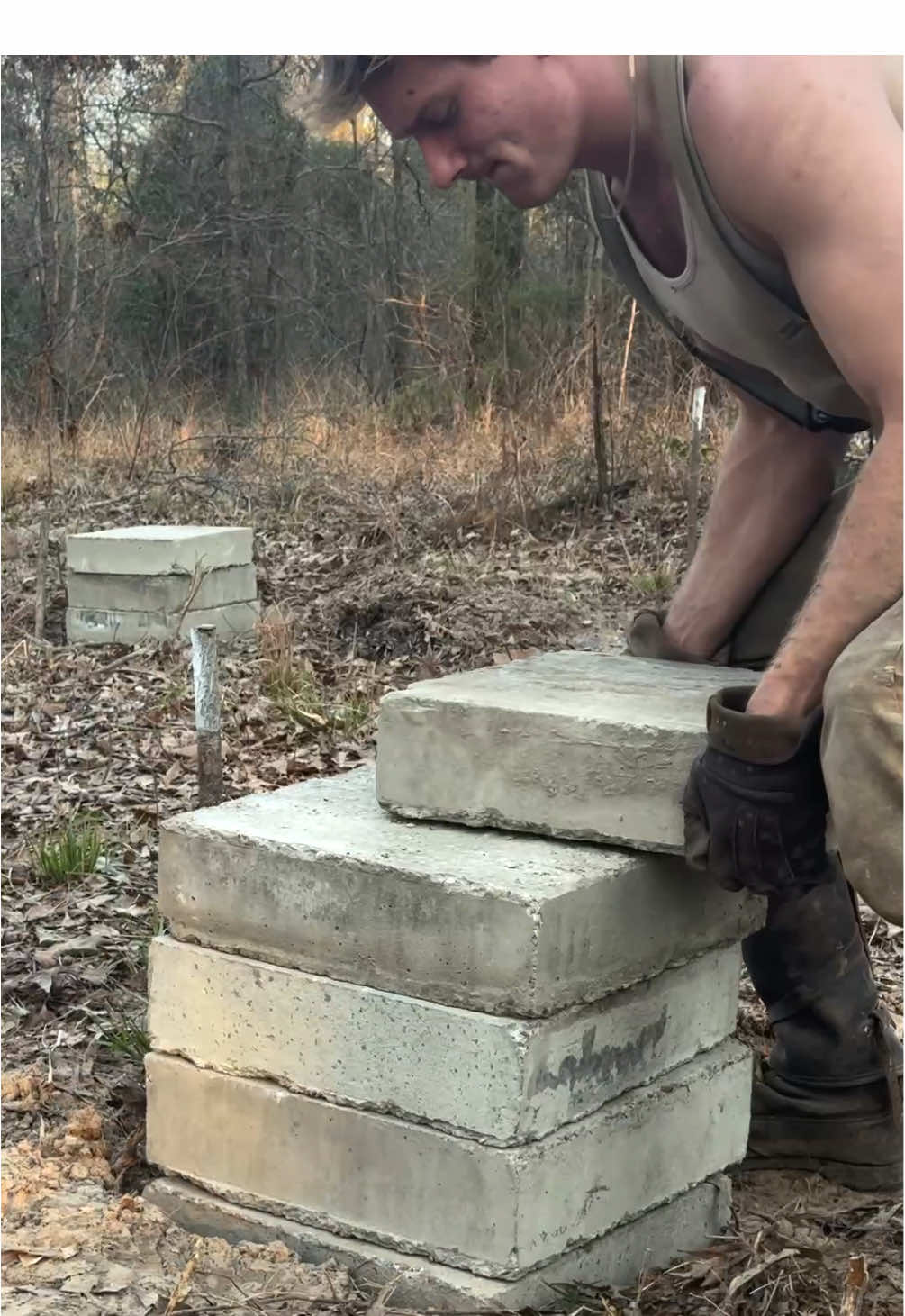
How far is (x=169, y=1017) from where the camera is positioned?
2.41 metres

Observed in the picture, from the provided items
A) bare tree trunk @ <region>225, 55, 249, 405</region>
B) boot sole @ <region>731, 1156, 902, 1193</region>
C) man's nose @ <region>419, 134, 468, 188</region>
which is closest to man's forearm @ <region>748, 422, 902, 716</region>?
man's nose @ <region>419, 134, 468, 188</region>

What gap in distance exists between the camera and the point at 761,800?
2.00 meters

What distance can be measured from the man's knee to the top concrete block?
5.35 metres

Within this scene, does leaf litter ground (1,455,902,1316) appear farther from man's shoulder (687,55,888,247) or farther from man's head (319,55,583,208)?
man's head (319,55,583,208)

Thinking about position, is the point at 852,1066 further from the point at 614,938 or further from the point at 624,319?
the point at 624,319

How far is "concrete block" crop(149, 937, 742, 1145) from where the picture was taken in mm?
2098

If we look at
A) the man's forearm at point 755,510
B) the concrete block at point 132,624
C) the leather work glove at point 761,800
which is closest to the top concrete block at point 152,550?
the concrete block at point 132,624

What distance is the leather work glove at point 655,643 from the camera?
9.23 feet

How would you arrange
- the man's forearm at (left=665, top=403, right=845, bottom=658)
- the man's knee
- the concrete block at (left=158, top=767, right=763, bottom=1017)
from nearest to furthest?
the man's knee < the concrete block at (left=158, top=767, right=763, bottom=1017) < the man's forearm at (left=665, top=403, right=845, bottom=658)

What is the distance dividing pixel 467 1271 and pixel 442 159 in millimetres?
1638

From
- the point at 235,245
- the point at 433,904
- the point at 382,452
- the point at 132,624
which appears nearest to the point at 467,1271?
the point at 433,904

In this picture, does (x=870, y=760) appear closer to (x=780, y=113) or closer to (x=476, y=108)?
(x=780, y=113)

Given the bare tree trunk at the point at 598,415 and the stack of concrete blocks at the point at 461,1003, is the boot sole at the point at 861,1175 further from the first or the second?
the bare tree trunk at the point at 598,415

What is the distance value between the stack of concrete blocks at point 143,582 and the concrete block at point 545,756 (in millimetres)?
4633
